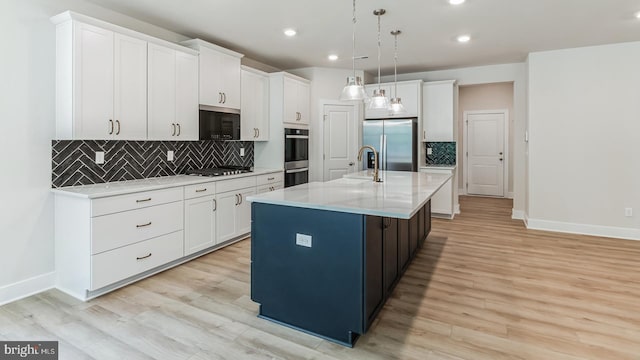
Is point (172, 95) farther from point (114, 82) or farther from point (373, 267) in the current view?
point (373, 267)

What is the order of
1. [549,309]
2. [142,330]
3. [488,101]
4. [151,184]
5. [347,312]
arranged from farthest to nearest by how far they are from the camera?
[488,101] < [151,184] < [549,309] < [142,330] < [347,312]

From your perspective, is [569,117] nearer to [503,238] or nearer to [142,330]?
[503,238]

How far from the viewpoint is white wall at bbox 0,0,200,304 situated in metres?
2.72

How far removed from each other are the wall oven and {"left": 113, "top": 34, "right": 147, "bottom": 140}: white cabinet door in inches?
87.9

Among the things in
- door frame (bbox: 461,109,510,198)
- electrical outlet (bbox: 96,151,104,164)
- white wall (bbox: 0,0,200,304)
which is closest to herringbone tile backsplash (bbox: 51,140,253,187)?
electrical outlet (bbox: 96,151,104,164)

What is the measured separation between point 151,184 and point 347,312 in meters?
2.30

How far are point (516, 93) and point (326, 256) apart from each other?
5.17 metres

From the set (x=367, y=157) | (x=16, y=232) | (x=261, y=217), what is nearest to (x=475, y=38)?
(x=367, y=157)

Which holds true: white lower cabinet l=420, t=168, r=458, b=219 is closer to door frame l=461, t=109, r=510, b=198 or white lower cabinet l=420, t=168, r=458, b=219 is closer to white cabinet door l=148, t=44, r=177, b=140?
door frame l=461, t=109, r=510, b=198

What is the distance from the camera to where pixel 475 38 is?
436cm

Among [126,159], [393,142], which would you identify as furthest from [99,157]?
[393,142]

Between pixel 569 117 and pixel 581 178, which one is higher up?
pixel 569 117

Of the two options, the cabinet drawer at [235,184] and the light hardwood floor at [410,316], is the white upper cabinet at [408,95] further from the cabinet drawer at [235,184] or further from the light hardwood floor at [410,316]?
the light hardwood floor at [410,316]

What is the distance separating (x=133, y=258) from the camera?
3.06m
